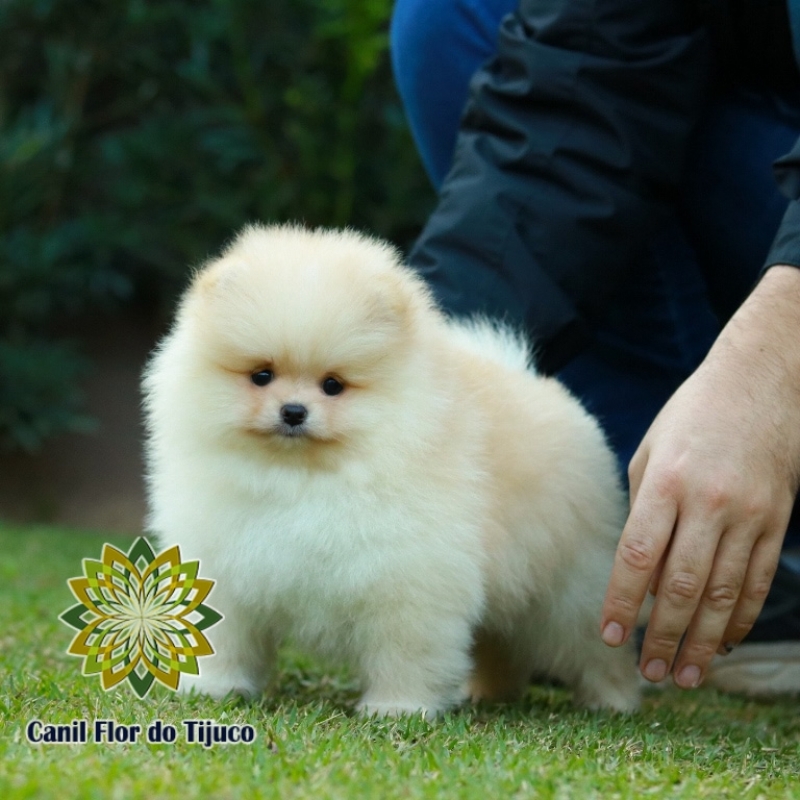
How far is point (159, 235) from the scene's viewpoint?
18.4ft

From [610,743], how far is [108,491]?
4488mm

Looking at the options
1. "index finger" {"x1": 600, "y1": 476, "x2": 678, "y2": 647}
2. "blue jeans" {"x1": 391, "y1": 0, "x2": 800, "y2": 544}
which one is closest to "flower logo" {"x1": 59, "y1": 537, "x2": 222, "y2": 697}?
"index finger" {"x1": 600, "y1": 476, "x2": 678, "y2": 647}

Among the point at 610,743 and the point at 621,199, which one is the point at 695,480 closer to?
the point at 610,743

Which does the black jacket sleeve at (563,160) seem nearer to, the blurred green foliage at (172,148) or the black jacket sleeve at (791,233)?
the black jacket sleeve at (791,233)

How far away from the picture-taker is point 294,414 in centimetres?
173

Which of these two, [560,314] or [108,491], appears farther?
[108,491]

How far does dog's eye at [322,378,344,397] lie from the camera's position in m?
1.78

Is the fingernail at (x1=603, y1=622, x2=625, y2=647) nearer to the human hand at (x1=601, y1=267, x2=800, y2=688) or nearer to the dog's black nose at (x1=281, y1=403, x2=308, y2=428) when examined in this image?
the human hand at (x1=601, y1=267, x2=800, y2=688)

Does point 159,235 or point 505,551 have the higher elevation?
point 505,551

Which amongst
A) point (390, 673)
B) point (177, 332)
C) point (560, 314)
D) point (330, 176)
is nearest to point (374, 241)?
point (177, 332)

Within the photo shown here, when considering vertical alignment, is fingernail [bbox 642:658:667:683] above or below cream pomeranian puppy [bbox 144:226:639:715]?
below

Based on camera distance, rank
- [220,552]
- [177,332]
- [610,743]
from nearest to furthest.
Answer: [610,743]
[220,552]
[177,332]

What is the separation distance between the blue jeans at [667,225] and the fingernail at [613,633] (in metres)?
0.89

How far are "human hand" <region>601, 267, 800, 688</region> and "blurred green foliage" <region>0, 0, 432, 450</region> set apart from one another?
12.0 feet
